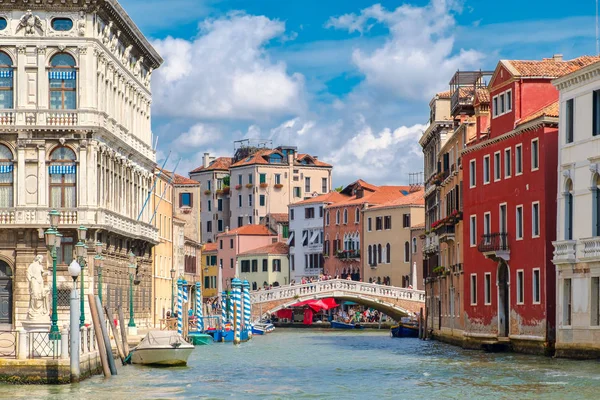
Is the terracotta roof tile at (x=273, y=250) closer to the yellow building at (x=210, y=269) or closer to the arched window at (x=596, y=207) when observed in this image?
the yellow building at (x=210, y=269)

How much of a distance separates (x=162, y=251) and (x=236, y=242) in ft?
130

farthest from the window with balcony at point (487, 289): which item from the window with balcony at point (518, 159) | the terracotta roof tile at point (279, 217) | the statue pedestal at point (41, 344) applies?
the terracotta roof tile at point (279, 217)

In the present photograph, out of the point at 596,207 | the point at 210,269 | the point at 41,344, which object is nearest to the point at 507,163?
the point at 596,207

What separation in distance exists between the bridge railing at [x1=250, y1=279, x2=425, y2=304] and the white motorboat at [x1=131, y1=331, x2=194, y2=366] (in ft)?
121

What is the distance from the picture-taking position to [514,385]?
1131 inches

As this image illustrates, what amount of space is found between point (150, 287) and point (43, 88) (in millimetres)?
14872

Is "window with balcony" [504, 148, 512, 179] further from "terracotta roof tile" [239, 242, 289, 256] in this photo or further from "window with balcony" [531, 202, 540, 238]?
"terracotta roof tile" [239, 242, 289, 256]

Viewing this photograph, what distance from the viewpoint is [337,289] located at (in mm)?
72062

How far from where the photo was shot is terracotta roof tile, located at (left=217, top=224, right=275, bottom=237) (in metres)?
102

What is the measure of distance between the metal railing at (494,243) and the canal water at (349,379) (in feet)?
9.68

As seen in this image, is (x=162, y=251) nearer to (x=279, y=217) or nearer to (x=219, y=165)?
(x=279, y=217)

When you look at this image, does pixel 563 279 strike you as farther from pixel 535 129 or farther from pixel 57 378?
pixel 57 378

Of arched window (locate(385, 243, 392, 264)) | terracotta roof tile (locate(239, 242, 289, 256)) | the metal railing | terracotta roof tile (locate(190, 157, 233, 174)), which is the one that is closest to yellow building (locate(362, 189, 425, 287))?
arched window (locate(385, 243, 392, 264))

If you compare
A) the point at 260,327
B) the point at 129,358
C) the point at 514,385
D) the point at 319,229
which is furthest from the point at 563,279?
the point at 319,229
